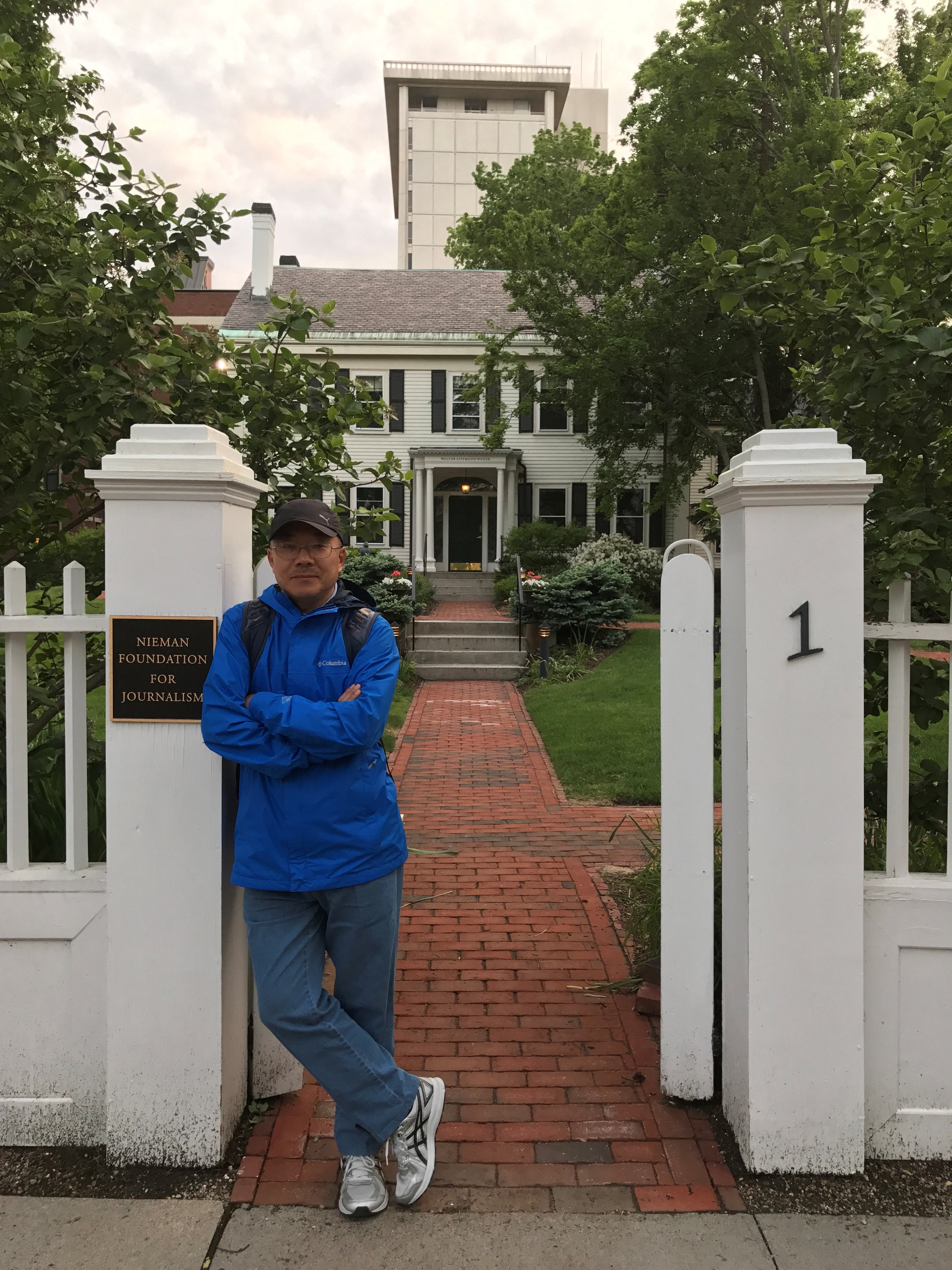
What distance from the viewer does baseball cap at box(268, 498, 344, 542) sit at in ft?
8.45

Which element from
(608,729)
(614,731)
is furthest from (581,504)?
(614,731)

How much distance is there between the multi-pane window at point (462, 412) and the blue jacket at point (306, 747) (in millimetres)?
25099

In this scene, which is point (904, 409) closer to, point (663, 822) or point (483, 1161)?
point (663, 822)

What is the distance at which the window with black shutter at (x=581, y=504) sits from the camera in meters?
26.8

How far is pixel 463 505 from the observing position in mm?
27922

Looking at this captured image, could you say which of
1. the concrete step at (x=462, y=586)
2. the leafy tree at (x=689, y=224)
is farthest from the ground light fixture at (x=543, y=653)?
the concrete step at (x=462, y=586)

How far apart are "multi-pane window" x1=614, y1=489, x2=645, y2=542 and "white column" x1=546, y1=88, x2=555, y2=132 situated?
49.9 meters

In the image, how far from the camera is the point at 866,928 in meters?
2.81

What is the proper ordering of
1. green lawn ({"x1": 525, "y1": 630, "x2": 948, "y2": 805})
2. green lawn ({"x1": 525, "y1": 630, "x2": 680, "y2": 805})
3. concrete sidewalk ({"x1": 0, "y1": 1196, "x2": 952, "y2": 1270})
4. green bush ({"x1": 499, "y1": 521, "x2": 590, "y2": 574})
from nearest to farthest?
concrete sidewalk ({"x1": 0, "y1": 1196, "x2": 952, "y2": 1270}) → green lawn ({"x1": 525, "y1": 630, "x2": 948, "y2": 805}) → green lawn ({"x1": 525, "y1": 630, "x2": 680, "y2": 805}) → green bush ({"x1": 499, "y1": 521, "x2": 590, "y2": 574})

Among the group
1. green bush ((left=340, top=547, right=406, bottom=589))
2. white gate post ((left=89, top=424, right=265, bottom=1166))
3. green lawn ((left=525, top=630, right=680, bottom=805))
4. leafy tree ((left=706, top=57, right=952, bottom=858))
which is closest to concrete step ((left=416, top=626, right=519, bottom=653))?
green bush ((left=340, top=547, right=406, bottom=589))

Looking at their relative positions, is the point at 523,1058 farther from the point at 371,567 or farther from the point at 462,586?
the point at 462,586

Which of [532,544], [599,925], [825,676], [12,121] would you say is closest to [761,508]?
[825,676]

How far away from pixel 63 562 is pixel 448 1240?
3354 millimetres

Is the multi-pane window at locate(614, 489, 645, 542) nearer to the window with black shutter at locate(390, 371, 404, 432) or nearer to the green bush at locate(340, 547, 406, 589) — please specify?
the window with black shutter at locate(390, 371, 404, 432)
